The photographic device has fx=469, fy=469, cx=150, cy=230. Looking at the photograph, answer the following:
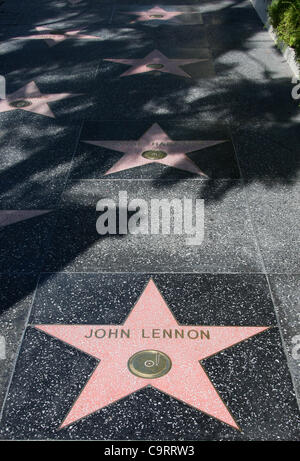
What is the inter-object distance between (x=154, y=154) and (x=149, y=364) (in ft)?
7.93

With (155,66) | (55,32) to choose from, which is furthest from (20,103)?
(55,32)

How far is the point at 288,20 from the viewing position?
19.8 feet

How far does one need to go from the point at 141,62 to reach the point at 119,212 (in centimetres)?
381

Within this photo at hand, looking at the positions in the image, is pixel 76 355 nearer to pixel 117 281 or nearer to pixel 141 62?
pixel 117 281

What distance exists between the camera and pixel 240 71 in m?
6.35

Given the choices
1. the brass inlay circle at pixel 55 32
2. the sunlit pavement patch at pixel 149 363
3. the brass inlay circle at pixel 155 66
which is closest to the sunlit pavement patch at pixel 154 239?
the sunlit pavement patch at pixel 149 363

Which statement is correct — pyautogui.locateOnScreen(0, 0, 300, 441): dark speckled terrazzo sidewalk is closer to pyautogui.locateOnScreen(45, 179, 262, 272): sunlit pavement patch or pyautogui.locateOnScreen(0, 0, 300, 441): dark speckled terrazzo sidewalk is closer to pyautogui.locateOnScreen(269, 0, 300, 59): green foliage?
pyautogui.locateOnScreen(45, 179, 262, 272): sunlit pavement patch

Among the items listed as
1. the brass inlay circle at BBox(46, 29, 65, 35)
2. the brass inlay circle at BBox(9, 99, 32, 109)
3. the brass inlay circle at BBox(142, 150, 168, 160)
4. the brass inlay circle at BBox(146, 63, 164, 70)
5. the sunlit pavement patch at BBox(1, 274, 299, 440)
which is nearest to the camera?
the sunlit pavement patch at BBox(1, 274, 299, 440)

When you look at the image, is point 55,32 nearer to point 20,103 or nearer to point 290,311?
point 20,103

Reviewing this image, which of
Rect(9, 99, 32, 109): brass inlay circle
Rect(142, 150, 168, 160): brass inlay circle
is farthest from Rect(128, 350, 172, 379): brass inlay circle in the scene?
Rect(9, 99, 32, 109): brass inlay circle

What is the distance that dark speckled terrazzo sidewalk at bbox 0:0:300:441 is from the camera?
89.7 inches

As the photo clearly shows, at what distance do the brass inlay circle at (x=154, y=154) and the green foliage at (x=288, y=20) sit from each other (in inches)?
99.7

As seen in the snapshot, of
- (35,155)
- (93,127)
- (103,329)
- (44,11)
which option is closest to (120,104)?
(93,127)

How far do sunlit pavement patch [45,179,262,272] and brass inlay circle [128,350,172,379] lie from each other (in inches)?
28.5
